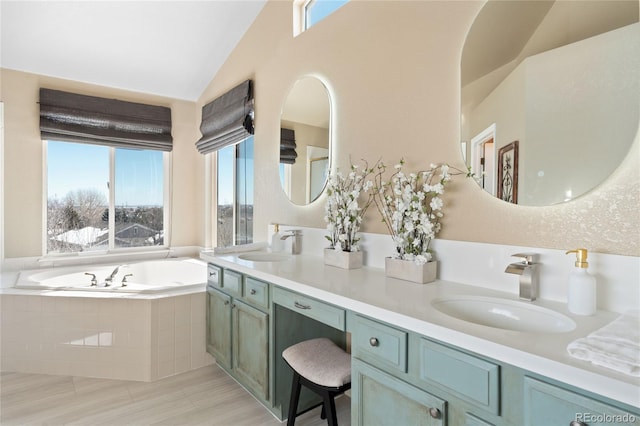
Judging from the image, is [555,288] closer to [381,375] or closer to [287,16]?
[381,375]

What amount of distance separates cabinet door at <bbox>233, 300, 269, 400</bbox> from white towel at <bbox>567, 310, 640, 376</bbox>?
140 centimetres

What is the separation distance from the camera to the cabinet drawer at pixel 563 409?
0.77 meters

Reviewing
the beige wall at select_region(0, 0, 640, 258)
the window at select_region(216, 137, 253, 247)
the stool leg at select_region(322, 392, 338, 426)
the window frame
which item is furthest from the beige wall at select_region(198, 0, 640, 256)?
the window frame

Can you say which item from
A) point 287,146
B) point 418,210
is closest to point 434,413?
point 418,210

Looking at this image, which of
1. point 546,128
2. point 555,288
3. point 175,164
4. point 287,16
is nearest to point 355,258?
point 555,288

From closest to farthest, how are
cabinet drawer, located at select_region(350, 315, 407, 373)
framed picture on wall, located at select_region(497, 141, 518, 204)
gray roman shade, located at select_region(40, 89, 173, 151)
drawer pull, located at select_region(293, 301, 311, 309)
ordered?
cabinet drawer, located at select_region(350, 315, 407, 373), framed picture on wall, located at select_region(497, 141, 518, 204), drawer pull, located at select_region(293, 301, 311, 309), gray roman shade, located at select_region(40, 89, 173, 151)

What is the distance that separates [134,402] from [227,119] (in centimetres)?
238

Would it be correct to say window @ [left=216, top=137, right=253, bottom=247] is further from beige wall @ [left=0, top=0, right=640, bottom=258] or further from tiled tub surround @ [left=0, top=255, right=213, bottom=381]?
tiled tub surround @ [left=0, top=255, right=213, bottom=381]

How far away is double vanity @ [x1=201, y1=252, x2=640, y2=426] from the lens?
32.7 inches

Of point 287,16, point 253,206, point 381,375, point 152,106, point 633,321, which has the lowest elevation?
point 381,375

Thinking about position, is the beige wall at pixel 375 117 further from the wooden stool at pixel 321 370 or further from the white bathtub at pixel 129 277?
the wooden stool at pixel 321 370

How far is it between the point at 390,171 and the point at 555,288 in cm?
95

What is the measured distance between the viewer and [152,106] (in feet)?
12.9

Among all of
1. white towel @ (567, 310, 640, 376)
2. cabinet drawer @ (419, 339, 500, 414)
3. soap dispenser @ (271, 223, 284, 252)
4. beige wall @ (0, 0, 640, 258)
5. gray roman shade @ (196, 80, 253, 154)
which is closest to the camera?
white towel @ (567, 310, 640, 376)
